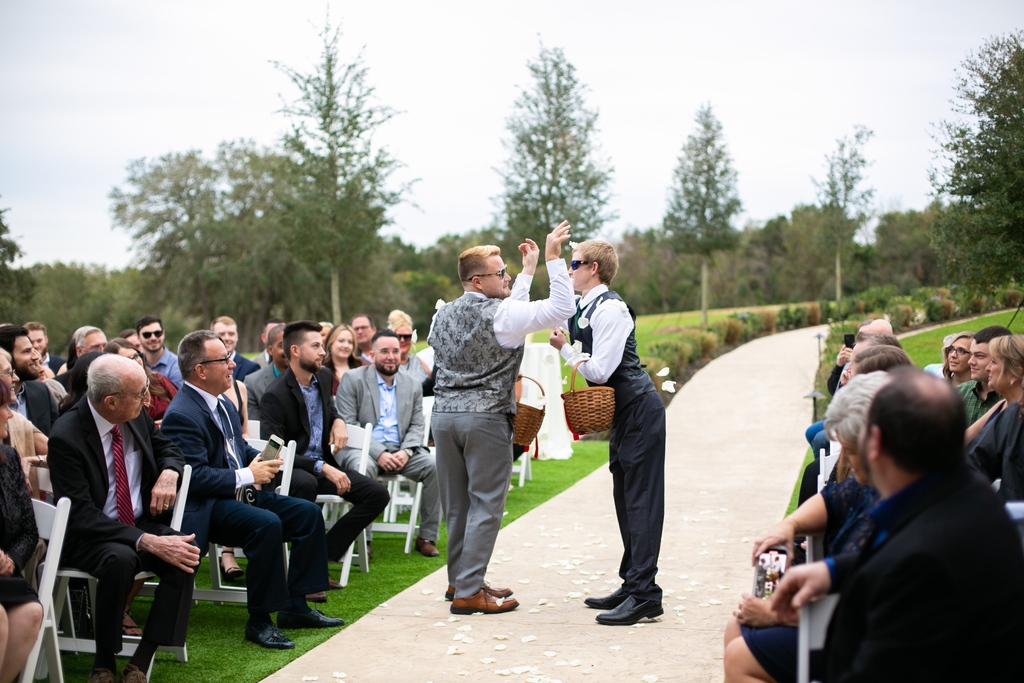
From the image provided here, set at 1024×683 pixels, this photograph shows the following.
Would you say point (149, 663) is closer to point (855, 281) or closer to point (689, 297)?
point (855, 281)

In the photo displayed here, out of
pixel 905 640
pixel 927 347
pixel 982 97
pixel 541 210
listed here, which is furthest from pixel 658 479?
pixel 541 210

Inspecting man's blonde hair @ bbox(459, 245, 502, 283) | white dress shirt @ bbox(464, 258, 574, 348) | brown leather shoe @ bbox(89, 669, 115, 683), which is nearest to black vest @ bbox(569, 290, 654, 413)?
white dress shirt @ bbox(464, 258, 574, 348)

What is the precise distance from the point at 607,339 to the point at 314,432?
2.46 meters

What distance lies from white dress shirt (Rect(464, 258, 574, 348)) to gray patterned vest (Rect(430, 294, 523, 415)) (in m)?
0.09

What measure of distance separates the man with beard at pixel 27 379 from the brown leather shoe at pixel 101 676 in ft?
8.37

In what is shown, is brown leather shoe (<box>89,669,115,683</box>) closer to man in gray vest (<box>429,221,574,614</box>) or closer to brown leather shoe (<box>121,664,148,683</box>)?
brown leather shoe (<box>121,664,148,683</box>)

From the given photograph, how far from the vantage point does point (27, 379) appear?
6250mm

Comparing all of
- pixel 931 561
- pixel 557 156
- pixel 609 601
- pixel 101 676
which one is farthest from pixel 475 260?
pixel 557 156

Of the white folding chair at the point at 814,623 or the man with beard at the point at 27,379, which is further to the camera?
the man with beard at the point at 27,379

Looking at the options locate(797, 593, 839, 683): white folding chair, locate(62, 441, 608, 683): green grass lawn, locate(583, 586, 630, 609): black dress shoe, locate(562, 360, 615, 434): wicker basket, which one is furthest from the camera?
locate(583, 586, 630, 609): black dress shoe

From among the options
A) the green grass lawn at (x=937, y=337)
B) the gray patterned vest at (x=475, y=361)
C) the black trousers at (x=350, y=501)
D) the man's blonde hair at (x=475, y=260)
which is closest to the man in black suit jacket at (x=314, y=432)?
the black trousers at (x=350, y=501)

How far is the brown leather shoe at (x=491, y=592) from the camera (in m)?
5.48

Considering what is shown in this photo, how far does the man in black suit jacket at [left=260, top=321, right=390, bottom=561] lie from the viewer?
6.24 m

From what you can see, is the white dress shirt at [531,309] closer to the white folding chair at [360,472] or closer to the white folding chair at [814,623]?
the white folding chair at [360,472]
